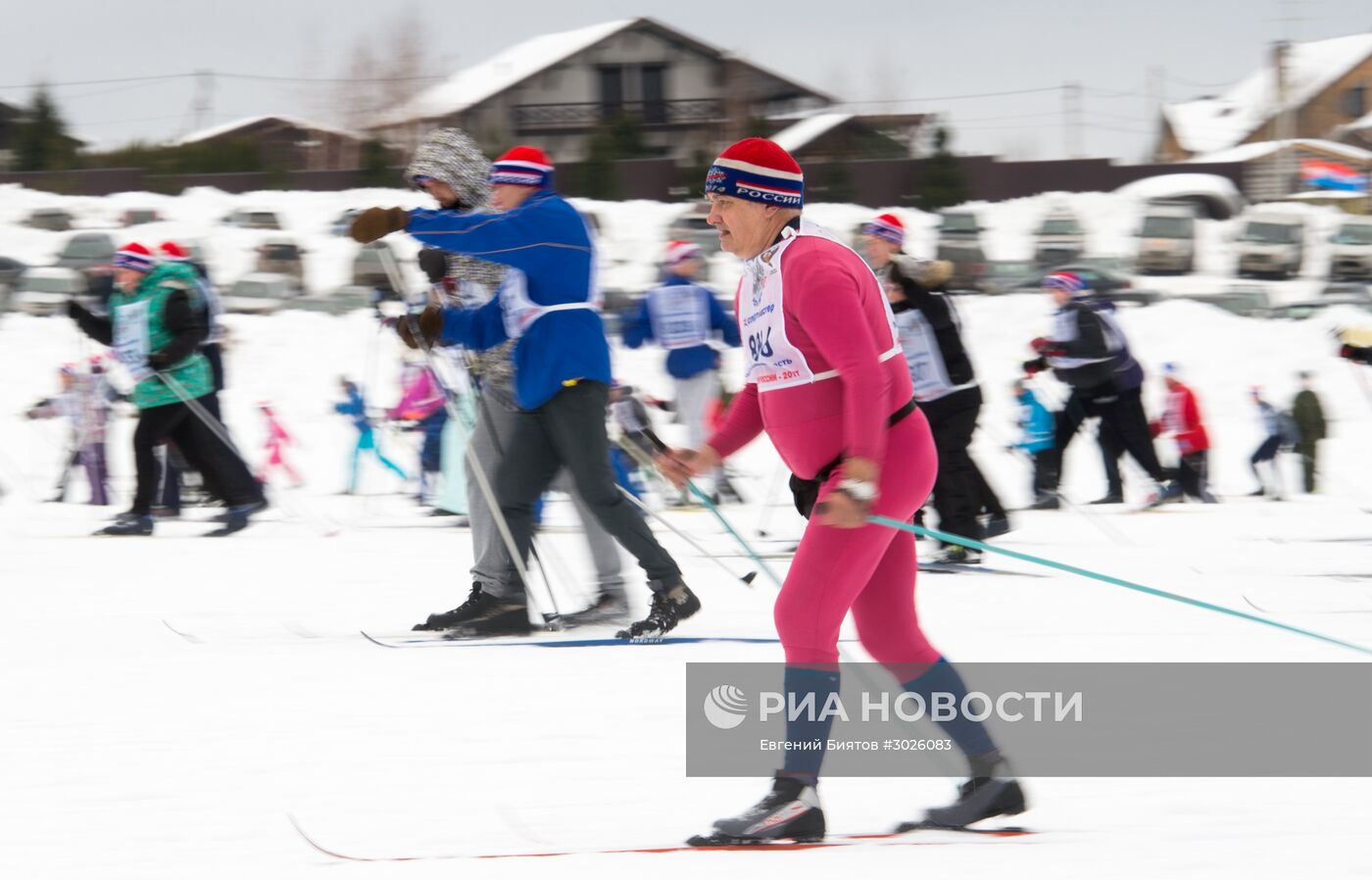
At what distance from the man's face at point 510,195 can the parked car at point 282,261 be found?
790 inches

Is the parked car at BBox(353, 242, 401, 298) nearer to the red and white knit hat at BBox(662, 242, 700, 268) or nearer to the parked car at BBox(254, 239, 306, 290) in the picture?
the parked car at BBox(254, 239, 306, 290)

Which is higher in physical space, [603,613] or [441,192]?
[441,192]

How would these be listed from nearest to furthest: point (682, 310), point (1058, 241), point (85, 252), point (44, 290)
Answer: point (682, 310) → point (44, 290) → point (85, 252) → point (1058, 241)

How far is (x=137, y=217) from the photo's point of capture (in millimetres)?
28297

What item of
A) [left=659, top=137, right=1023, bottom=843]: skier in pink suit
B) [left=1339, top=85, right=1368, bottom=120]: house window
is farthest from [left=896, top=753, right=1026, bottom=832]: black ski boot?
[left=1339, top=85, right=1368, bottom=120]: house window

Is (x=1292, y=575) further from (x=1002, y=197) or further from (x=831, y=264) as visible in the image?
(x=1002, y=197)

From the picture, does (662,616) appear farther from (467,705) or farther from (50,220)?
(50,220)

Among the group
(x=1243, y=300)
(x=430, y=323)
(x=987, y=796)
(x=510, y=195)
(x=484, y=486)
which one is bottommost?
(x=987, y=796)

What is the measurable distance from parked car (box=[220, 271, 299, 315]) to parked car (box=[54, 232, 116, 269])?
214cm

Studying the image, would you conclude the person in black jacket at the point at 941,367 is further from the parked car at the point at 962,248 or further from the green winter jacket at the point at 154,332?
the parked car at the point at 962,248

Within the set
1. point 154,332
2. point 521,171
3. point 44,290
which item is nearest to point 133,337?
point 154,332

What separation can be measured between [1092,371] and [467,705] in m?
6.87

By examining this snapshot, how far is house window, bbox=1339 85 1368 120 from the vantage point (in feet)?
195

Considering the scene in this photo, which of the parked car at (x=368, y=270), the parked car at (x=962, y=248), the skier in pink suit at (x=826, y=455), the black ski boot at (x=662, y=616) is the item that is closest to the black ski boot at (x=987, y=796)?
the skier in pink suit at (x=826, y=455)
